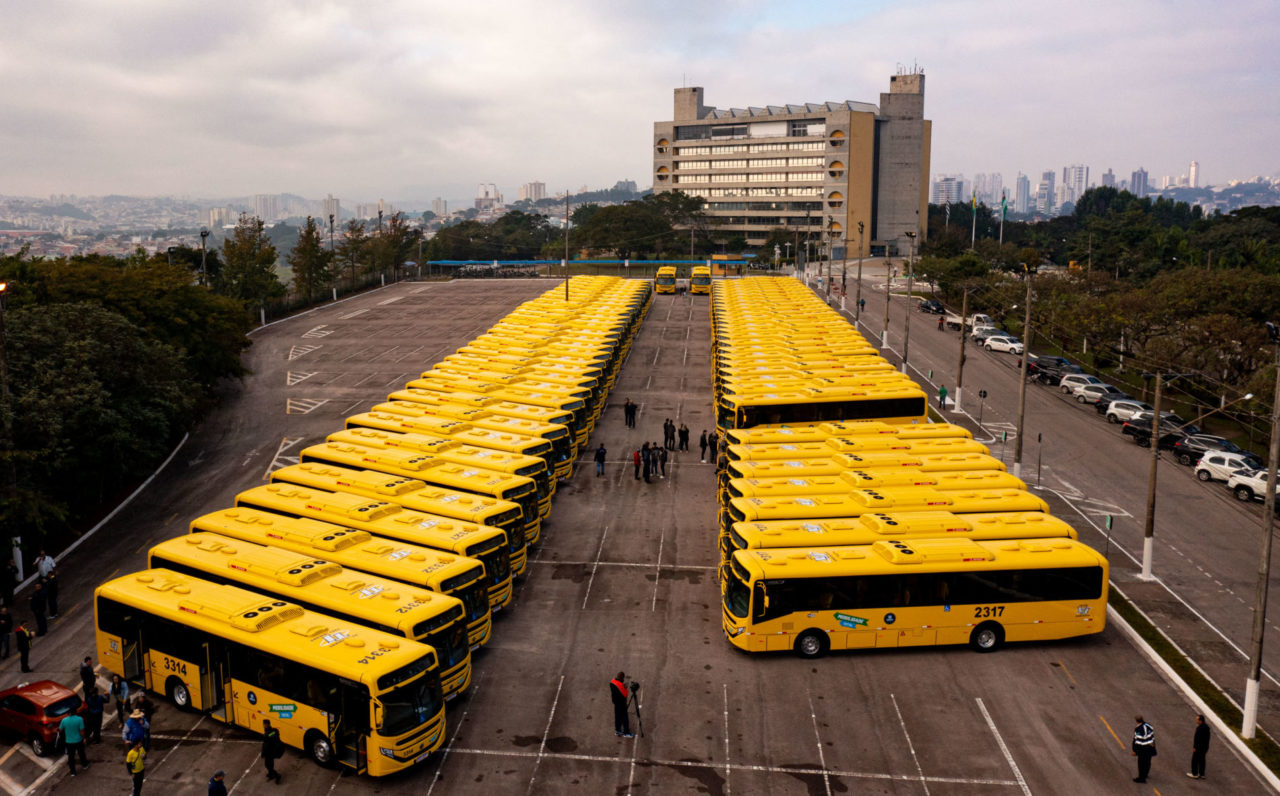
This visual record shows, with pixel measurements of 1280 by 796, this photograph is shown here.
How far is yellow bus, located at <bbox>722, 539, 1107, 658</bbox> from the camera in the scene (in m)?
23.4

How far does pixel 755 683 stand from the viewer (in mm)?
22359

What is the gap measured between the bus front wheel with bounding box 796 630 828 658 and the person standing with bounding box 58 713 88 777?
16.4 meters

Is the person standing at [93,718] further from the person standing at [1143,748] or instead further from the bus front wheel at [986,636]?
the person standing at [1143,748]

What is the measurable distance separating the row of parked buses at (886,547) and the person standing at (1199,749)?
19.2 feet

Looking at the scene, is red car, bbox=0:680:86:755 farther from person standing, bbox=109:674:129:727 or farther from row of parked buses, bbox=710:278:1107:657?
row of parked buses, bbox=710:278:1107:657

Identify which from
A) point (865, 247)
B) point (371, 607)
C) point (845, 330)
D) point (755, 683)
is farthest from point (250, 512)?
point (865, 247)

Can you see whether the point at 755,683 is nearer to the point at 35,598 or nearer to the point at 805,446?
the point at 805,446

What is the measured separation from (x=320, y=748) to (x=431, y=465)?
12744 mm

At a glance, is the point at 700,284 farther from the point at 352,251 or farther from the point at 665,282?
the point at 352,251

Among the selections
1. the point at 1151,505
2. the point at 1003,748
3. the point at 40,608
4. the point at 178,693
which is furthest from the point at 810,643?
the point at 40,608

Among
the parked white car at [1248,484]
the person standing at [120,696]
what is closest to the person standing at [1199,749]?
the person standing at [120,696]

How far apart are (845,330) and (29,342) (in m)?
44.3

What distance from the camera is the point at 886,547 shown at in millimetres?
24312

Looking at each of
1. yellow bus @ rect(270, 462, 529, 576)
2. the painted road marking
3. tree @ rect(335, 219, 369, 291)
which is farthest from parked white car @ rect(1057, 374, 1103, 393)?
tree @ rect(335, 219, 369, 291)
